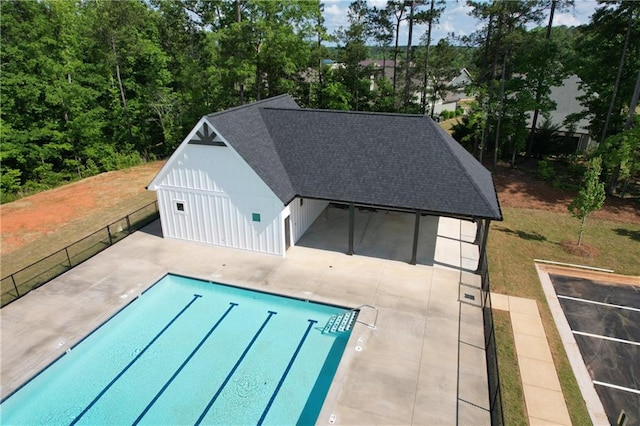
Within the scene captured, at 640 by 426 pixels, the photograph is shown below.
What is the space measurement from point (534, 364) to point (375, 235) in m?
9.82

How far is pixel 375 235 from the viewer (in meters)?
20.9

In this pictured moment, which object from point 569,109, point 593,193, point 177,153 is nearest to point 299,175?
point 177,153

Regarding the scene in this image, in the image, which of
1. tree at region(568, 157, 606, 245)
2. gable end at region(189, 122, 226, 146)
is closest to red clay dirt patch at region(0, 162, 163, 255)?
gable end at region(189, 122, 226, 146)

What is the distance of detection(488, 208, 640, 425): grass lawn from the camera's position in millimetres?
12180

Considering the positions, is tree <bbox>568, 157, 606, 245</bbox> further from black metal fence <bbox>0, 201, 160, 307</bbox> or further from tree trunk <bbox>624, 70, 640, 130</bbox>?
black metal fence <bbox>0, 201, 160, 307</bbox>

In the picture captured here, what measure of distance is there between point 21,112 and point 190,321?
102ft

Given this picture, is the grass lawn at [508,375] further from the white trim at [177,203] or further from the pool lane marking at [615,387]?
the white trim at [177,203]

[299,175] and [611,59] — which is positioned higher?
[611,59]

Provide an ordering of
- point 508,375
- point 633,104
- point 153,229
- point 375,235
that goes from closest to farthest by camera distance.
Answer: point 508,375, point 375,235, point 153,229, point 633,104

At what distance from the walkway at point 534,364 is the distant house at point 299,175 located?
3467 mm

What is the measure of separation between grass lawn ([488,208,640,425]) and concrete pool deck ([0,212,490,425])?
1.14m

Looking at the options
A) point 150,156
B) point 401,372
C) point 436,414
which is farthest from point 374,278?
point 150,156

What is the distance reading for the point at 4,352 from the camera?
509 inches

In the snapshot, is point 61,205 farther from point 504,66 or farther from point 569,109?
point 569,109
